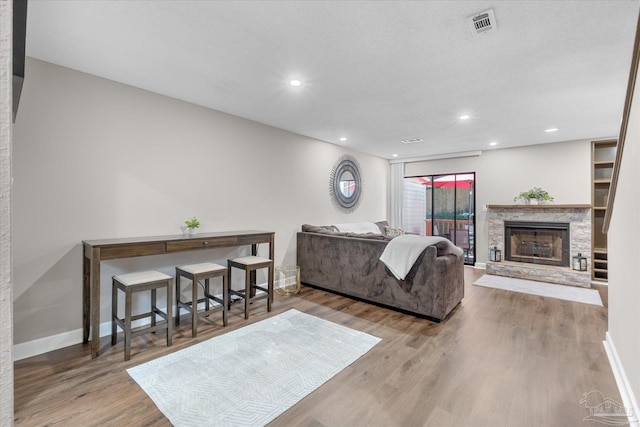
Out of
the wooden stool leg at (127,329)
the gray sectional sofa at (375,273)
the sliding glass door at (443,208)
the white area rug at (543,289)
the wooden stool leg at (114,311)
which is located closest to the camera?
the wooden stool leg at (127,329)

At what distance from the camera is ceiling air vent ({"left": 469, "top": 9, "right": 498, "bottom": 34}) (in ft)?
6.09

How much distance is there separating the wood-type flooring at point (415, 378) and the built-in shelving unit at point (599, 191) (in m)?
A: 2.20

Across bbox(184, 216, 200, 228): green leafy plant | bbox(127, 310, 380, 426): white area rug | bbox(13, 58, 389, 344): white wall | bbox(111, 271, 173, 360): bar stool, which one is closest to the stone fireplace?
bbox(127, 310, 380, 426): white area rug

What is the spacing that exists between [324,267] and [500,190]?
3.93 m

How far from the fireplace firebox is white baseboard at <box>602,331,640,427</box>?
9.97 ft

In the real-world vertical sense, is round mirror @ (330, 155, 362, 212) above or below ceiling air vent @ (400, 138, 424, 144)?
below

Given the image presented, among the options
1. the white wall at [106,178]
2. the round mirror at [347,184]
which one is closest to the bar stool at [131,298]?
the white wall at [106,178]

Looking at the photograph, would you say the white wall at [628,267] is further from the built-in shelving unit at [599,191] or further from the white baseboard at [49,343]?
the white baseboard at [49,343]

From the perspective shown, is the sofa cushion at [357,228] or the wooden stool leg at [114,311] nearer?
the wooden stool leg at [114,311]

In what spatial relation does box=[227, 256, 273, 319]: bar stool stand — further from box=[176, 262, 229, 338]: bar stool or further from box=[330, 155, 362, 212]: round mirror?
box=[330, 155, 362, 212]: round mirror

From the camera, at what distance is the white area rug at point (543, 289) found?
411cm

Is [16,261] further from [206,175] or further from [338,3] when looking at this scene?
[338,3]

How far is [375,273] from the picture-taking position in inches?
146

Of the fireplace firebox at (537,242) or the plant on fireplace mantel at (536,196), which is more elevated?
the plant on fireplace mantel at (536,196)
